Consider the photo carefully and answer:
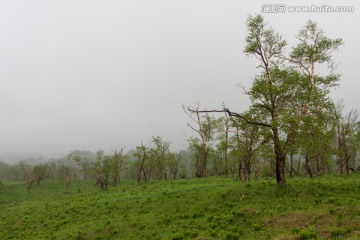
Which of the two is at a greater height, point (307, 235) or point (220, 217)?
point (307, 235)

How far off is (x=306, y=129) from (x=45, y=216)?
34.7m

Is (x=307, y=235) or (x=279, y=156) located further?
(x=279, y=156)

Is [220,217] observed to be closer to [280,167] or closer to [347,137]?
[280,167]

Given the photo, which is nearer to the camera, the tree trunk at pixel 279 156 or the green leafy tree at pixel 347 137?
the tree trunk at pixel 279 156

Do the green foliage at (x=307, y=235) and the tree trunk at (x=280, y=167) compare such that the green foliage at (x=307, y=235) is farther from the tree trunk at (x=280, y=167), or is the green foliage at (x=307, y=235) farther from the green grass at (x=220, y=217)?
the tree trunk at (x=280, y=167)

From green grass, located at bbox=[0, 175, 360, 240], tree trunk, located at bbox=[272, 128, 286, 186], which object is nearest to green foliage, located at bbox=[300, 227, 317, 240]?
green grass, located at bbox=[0, 175, 360, 240]

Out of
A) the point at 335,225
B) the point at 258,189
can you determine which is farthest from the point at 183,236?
the point at 258,189

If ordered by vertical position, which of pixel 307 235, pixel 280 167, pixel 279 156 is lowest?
pixel 307 235

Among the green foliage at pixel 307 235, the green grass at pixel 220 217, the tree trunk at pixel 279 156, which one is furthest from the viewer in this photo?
the tree trunk at pixel 279 156

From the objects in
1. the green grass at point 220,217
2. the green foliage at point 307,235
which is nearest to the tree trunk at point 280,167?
the green grass at point 220,217

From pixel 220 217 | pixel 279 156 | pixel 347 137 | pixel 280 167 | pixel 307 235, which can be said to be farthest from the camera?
pixel 347 137

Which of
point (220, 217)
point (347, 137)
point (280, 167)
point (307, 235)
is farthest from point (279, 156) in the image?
point (347, 137)

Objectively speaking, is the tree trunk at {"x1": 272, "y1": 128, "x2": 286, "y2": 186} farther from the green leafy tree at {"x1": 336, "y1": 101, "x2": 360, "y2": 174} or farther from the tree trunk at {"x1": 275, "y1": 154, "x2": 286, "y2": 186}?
the green leafy tree at {"x1": 336, "y1": 101, "x2": 360, "y2": 174}

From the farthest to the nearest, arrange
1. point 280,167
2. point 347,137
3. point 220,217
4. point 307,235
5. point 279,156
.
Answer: point 347,137 < point 280,167 < point 279,156 < point 220,217 < point 307,235
